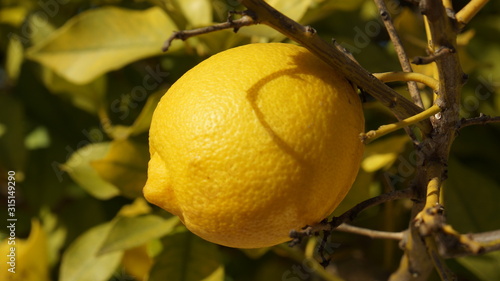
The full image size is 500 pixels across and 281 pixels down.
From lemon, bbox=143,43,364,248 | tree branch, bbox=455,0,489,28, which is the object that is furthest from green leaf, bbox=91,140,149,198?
tree branch, bbox=455,0,489,28

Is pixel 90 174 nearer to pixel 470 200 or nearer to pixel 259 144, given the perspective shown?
pixel 259 144

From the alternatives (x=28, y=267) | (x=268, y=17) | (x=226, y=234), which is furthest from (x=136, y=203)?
(x=268, y=17)

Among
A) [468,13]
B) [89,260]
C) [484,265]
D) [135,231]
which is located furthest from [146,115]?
[484,265]

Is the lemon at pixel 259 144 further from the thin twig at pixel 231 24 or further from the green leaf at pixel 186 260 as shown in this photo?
the green leaf at pixel 186 260

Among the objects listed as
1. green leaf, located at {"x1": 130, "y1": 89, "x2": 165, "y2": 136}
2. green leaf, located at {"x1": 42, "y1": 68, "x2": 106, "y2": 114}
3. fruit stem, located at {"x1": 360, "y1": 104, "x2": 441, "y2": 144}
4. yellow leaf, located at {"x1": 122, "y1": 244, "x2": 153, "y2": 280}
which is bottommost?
yellow leaf, located at {"x1": 122, "y1": 244, "x2": 153, "y2": 280}

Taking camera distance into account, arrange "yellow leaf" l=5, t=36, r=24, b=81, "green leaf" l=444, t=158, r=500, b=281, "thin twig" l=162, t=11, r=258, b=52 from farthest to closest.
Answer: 1. "yellow leaf" l=5, t=36, r=24, b=81
2. "green leaf" l=444, t=158, r=500, b=281
3. "thin twig" l=162, t=11, r=258, b=52

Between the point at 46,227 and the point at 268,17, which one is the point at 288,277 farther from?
the point at 268,17

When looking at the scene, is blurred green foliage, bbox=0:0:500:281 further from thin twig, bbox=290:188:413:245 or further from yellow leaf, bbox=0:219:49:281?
thin twig, bbox=290:188:413:245
